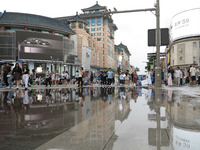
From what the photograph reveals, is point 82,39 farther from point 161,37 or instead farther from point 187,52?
point 161,37

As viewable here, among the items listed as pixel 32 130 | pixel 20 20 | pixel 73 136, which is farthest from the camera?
pixel 20 20

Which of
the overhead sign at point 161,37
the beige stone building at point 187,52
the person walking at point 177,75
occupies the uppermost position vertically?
the beige stone building at point 187,52

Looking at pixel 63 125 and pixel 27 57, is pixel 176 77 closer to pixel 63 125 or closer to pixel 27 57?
pixel 63 125

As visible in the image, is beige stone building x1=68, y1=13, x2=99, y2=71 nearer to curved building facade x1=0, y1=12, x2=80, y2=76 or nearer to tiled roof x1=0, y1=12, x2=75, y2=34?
curved building facade x1=0, y1=12, x2=80, y2=76

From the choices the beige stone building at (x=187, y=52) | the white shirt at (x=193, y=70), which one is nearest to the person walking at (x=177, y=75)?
the white shirt at (x=193, y=70)

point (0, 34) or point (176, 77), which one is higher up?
point (0, 34)

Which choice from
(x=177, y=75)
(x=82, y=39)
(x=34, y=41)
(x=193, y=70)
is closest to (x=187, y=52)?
(x=82, y=39)

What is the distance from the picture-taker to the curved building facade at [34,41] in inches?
1694

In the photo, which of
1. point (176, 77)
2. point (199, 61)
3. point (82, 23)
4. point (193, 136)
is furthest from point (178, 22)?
point (193, 136)

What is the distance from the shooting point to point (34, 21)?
152 ft

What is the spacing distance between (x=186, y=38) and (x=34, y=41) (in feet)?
138

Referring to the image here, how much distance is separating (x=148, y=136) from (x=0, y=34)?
4710cm

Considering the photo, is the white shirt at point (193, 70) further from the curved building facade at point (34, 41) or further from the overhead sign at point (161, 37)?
the curved building facade at point (34, 41)

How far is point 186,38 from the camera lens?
55344 millimetres
